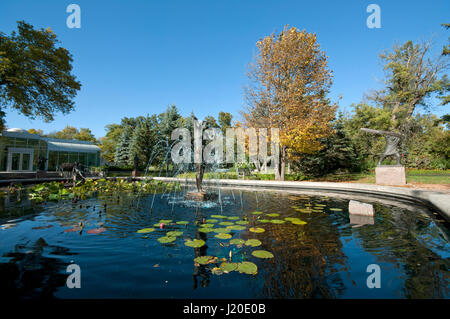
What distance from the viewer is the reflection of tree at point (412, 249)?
2.30 metres

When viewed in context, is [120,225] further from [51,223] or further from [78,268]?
[78,268]

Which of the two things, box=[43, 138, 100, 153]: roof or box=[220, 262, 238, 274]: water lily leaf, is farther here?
box=[43, 138, 100, 153]: roof

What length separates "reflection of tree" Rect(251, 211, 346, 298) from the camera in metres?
2.25

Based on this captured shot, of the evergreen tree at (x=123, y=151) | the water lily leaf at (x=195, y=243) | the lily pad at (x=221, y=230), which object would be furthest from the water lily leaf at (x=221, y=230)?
the evergreen tree at (x=123, y=151)

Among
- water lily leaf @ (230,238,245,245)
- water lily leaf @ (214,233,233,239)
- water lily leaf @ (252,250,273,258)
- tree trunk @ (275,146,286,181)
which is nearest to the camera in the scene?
water lily leaf @ (252,250,273,258)

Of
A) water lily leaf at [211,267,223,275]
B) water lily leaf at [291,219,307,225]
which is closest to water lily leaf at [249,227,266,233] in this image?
water lily leaf at [291,219,307,225]

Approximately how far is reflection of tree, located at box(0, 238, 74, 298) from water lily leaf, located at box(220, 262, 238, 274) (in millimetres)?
1973

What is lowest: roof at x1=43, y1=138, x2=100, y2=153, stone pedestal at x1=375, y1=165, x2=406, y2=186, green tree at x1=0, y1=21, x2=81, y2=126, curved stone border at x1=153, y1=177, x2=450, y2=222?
curved stone border at x1=153, y1=177, x2=450, y2=222

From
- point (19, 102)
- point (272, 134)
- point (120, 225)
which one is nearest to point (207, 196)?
point (120, 225)

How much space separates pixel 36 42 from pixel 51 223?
19.2 meters

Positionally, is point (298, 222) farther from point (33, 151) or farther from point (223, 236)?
point (33, 151)

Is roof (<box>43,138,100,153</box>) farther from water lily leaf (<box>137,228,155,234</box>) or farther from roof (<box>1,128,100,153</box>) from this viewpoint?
water lily leaf (<box>137,228,155,234</box>)

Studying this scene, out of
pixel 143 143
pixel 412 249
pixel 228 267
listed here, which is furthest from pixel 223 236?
pixel 143 143

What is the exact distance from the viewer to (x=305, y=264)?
9.39 feet
